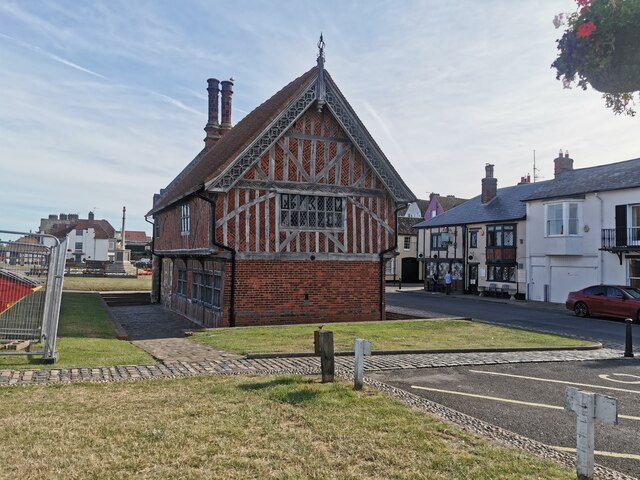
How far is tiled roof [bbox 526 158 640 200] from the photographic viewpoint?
27.6 m

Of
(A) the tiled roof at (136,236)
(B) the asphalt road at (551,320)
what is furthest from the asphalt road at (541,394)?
(A) the tiled roof at (136,236)

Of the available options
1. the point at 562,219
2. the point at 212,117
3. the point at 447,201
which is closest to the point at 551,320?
the point at 562,219

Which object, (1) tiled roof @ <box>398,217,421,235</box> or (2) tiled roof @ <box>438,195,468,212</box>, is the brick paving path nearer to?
(1) tiled roof @ <box>398,217,421,235</box>

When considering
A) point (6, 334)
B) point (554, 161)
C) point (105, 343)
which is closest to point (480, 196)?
point (554, 161)

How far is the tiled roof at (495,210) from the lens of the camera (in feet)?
117

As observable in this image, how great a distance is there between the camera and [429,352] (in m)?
11.8

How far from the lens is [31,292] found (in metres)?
9.76

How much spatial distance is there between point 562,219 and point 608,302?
8.87 meters

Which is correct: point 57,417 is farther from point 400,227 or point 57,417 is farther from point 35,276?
point 400,227

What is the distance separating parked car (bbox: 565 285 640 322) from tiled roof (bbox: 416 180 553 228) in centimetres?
1116

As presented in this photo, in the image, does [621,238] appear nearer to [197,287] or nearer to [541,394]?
[197,287]

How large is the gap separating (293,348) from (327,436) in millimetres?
5997

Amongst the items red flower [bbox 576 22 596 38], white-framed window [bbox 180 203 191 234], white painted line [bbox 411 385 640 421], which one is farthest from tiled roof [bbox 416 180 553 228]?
red flower [bbox 576 22 596 38]

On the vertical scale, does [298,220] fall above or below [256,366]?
above
